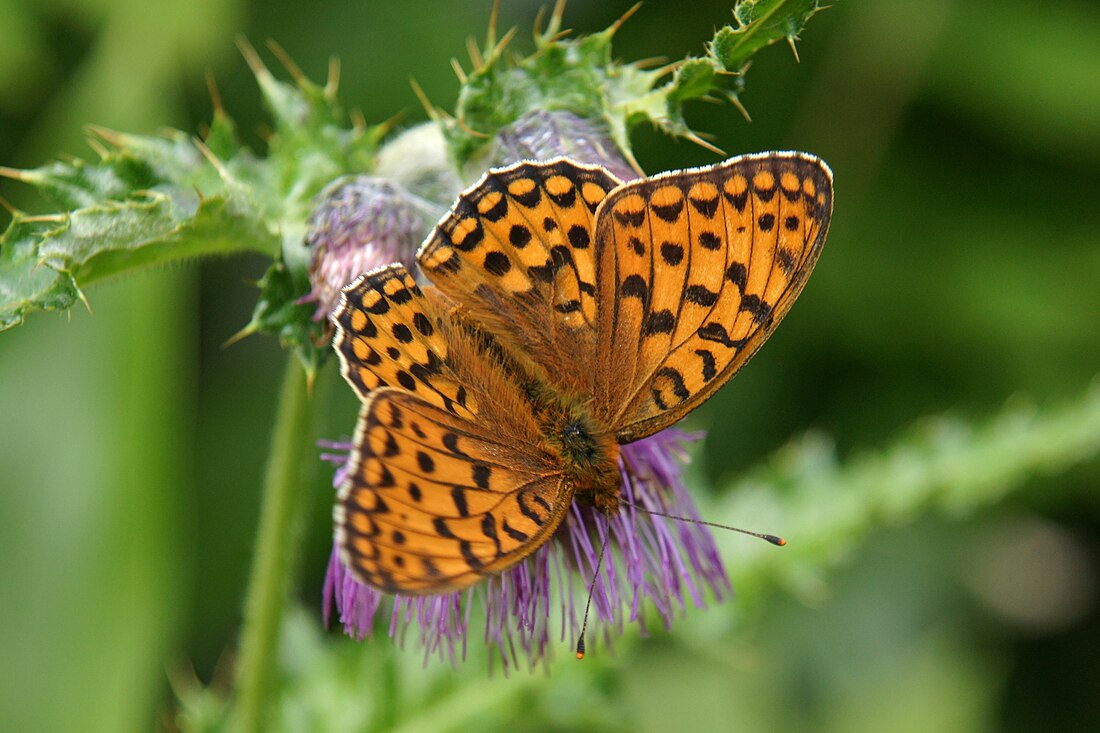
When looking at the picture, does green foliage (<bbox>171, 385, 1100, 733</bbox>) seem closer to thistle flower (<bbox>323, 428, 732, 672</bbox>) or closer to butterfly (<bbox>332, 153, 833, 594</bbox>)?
thistle flower (<bbox>323, 428, 732, 672</bbox>)

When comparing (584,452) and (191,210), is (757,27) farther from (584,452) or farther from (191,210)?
(191,210)

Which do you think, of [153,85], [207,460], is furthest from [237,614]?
[153,85]

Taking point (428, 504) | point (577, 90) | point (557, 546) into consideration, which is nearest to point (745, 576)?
point (557, 546)

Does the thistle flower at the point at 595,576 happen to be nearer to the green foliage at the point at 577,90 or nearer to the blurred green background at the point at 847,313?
the green foliage at the point at 577,90

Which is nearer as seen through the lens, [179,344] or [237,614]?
[179,344]

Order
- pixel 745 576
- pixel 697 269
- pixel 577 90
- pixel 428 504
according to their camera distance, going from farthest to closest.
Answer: pixel 745 576 < pixel 577 90 < pixel 697 269 < pixel 428 504

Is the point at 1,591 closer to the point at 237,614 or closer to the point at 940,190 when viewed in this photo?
the point at 237,614

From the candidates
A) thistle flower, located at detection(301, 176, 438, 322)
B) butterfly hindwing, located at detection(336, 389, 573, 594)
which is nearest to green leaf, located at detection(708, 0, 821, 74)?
thistle flower, located at detection(301, 176, 438, 322)
